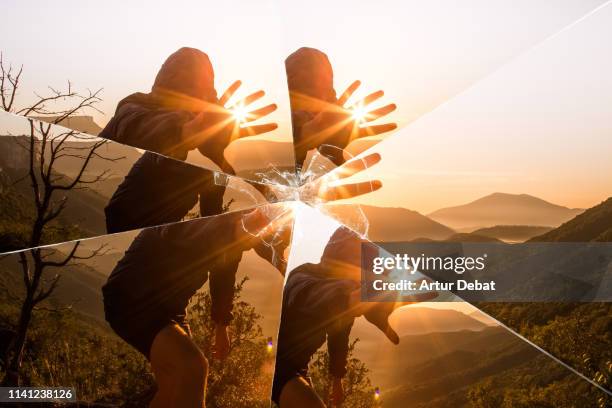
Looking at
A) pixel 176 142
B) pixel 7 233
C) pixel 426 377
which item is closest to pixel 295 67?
pixel 176 142

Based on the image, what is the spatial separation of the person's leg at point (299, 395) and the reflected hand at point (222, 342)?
0.30 m

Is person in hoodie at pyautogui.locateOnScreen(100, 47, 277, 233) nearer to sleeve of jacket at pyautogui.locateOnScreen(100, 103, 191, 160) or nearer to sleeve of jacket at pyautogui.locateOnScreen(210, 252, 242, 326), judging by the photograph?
sleeve of jacket at pyautogui.locateOnScreen(100, 103, 191, 160)

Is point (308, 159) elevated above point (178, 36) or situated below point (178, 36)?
below

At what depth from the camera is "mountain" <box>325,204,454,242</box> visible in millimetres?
2172

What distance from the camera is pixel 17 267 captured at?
2451 mm

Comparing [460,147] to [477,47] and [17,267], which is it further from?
[17,267]

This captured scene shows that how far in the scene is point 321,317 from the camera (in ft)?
7.37

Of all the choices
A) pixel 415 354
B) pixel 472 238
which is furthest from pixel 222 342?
pixel 472 238

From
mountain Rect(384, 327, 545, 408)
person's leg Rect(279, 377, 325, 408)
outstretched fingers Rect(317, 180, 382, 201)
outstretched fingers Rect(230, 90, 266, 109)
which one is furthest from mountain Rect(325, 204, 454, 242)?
person's leg Rect(279, 377, 325, 408)

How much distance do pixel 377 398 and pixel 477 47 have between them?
154 cm

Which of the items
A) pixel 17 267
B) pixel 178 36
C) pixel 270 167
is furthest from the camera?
pixel 17 267

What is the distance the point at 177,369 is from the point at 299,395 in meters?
0.53

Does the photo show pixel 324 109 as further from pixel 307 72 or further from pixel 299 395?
pixel 299 395

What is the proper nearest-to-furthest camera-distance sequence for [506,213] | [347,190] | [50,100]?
[347,190] < [506,213] < [50,100]
